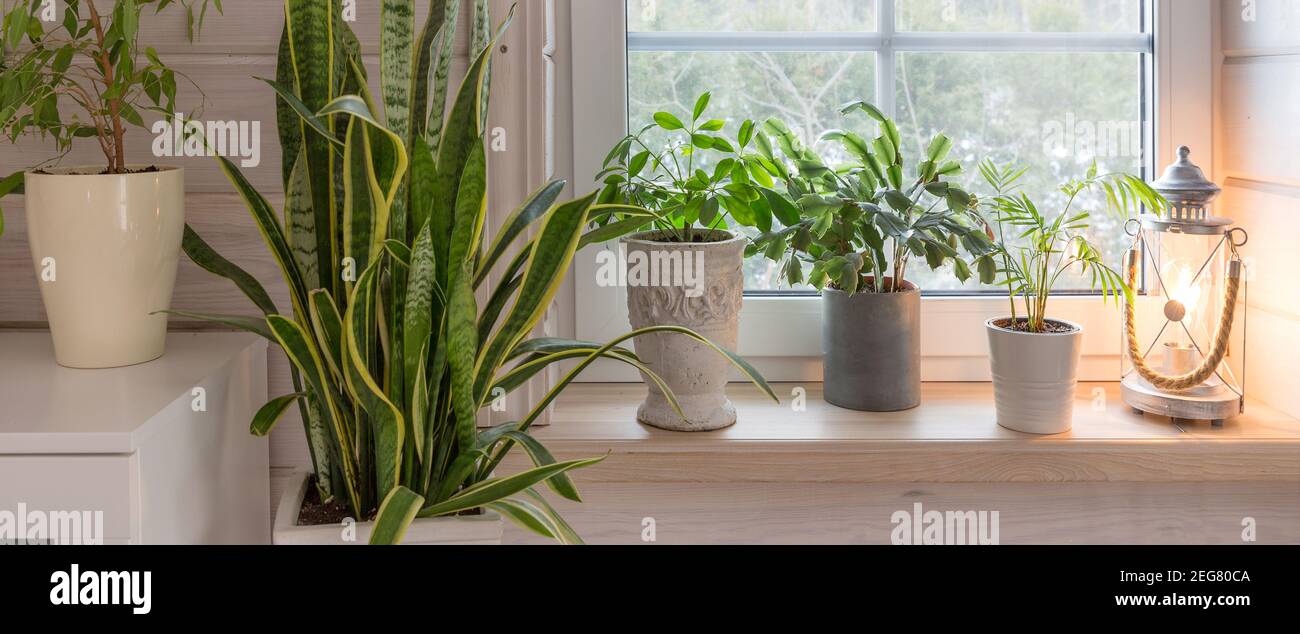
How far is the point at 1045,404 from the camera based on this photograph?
1.44 metres

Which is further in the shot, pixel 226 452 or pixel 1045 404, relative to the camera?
pixel 1045 404

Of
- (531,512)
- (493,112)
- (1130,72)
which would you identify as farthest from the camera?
(1130,72)

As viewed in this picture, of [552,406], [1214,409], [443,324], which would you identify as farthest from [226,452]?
[1214,409]

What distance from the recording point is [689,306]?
1.40 metres

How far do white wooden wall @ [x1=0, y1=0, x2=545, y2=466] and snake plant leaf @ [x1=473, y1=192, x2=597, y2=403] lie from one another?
299 mm

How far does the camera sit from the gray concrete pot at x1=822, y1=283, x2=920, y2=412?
4.89 ft

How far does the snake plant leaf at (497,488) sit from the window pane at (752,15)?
0.84 metres

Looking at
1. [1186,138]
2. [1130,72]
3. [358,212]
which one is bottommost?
[358,212]

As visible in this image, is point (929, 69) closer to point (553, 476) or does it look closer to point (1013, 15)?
point (1013, 15)

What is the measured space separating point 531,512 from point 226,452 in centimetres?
44

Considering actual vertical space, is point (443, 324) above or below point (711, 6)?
below

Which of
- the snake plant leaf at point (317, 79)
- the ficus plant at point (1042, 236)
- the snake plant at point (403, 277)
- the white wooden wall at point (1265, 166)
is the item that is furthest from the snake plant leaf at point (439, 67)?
the white wooden wall at point (1265, 166)

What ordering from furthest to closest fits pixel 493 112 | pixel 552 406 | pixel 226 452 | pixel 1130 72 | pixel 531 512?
pixel 1130 72 < pixel 552 406 < pixel 493 112 < pixel 226 452 < pixel 531 512
